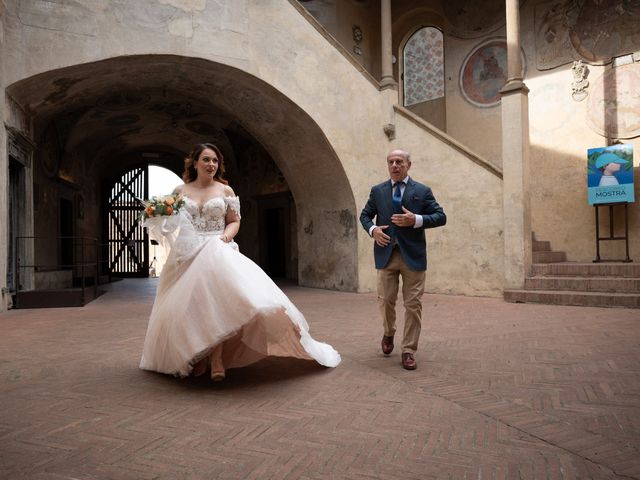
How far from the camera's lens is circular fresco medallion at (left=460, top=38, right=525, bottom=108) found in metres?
13.6

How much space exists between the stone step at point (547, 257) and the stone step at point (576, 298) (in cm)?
160

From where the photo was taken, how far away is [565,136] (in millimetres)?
12328

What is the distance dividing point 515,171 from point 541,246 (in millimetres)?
2448

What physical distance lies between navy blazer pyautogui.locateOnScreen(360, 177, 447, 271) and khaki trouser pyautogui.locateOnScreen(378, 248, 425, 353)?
7cm

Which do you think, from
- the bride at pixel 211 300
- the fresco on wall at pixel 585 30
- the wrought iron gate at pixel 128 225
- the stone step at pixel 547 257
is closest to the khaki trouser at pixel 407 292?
the bride at pixel 211 300

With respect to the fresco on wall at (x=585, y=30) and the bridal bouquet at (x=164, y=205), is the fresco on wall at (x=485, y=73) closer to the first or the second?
the fresco on wall at (x=585, y=30)

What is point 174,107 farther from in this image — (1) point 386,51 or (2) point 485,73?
(2) point 485,73

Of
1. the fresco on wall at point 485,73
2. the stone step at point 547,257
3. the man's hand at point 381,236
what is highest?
the fresco on wall at point 485,73

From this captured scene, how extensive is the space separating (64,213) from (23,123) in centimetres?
599

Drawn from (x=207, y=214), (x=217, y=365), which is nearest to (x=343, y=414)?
(x=217, y=365)

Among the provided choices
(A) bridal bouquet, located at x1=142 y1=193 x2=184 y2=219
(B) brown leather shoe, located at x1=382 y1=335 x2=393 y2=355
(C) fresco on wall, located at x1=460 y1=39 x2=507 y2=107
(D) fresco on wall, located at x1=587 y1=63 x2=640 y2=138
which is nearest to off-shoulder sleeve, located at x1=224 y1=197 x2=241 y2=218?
(A) bridal bouquet, located at x1=142 y1=193 x2=184 y2=219

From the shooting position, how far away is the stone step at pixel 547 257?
1086 centimetres

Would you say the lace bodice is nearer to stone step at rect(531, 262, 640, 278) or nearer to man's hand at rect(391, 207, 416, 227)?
man's hand at rect(391, 207, 416, 227)

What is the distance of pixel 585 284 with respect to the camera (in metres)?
9.05
